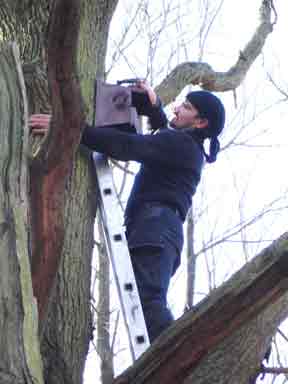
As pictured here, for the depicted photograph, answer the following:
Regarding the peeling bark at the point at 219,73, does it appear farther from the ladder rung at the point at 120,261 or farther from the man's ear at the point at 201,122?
the ladder rung at the point at 120,261

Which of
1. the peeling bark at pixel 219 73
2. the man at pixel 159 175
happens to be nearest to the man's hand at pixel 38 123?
the man at pixel 159 175

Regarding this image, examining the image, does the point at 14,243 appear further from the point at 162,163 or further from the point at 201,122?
the point at 201,122

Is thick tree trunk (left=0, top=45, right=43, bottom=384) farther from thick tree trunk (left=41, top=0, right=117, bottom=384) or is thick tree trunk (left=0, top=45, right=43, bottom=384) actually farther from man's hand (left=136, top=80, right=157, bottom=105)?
man's hand (left=136, top=80, right=157, bottom=105)

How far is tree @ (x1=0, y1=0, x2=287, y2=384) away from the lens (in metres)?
2.80

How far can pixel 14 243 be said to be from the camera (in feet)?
9.31

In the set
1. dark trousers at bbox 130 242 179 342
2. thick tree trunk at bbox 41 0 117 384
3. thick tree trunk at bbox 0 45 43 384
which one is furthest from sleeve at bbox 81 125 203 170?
thick tree trunk at bbox 0 45 43 384

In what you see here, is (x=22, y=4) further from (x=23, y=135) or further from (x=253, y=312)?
(x=253, y=312)

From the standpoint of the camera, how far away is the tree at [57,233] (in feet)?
9.19

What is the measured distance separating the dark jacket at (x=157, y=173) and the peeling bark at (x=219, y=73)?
1.72 ft

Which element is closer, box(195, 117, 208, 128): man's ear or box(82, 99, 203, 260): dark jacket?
box(82, 99, 203, 260): dark jacket

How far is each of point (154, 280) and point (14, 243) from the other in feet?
5.18

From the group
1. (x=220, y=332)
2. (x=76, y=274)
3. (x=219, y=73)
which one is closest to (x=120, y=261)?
(x=76, y=274)

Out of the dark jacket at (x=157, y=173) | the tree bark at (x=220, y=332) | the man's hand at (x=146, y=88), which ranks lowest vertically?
the tree bark at (x=220, y=332)

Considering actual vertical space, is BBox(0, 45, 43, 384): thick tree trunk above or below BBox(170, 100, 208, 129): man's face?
below
